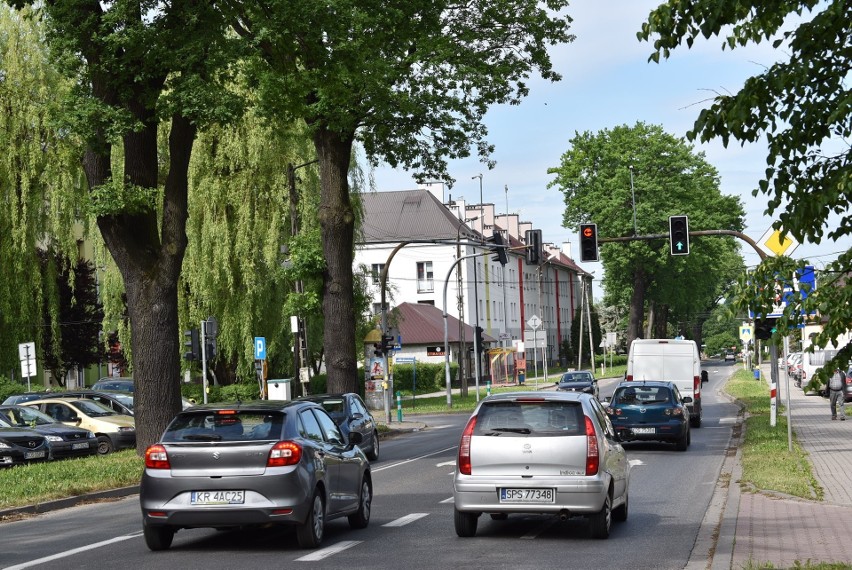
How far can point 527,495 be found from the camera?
12.5 meters

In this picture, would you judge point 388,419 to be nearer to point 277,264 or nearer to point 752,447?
point 277,264

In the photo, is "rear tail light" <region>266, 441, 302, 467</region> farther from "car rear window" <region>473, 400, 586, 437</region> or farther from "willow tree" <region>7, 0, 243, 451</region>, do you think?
"willow tree" <region>7, 0, 243, 451</region>

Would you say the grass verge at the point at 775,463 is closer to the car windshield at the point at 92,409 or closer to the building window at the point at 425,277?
Answer: the car windshield at the point at 92,409

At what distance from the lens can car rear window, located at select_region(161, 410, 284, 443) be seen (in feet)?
39.9

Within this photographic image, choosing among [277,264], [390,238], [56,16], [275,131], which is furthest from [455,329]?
[56,16]

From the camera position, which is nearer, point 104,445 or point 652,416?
point 652,416

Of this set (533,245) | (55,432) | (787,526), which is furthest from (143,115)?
(533,245)

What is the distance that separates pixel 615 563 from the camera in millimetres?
11031

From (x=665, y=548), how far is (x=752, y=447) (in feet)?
43.4

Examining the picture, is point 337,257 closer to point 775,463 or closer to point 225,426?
point 775,463

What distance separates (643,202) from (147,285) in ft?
179

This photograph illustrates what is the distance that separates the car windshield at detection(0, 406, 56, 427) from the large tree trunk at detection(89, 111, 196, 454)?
22.5 feet

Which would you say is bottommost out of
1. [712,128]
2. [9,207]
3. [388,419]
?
[388,419]

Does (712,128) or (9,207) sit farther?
(9,207)
